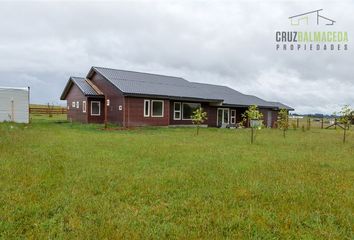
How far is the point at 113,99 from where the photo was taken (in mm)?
24500

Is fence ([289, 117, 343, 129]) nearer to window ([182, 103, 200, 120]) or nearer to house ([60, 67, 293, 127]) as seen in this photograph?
house ([60, 67, 293, 127])

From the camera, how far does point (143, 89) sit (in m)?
24.1

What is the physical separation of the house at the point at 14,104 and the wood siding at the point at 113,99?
6.21 metres

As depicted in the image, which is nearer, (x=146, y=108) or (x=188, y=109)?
(x=146, y=108)

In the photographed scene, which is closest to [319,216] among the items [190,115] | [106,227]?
[106,227]

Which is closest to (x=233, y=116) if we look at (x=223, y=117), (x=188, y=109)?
(x=223, y=117)

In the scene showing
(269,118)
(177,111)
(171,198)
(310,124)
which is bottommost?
(171,198)

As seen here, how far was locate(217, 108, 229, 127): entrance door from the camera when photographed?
29991mm

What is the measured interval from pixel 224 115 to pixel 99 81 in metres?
13.0

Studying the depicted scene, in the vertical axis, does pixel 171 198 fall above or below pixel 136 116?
below

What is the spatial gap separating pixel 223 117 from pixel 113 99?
11.9 meters

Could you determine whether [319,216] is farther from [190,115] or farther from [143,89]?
[190,115]

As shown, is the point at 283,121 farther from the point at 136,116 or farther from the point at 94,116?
the point at 94,116

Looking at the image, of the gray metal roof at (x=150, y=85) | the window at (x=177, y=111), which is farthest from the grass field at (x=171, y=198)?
the window at (x=177, y=111)
